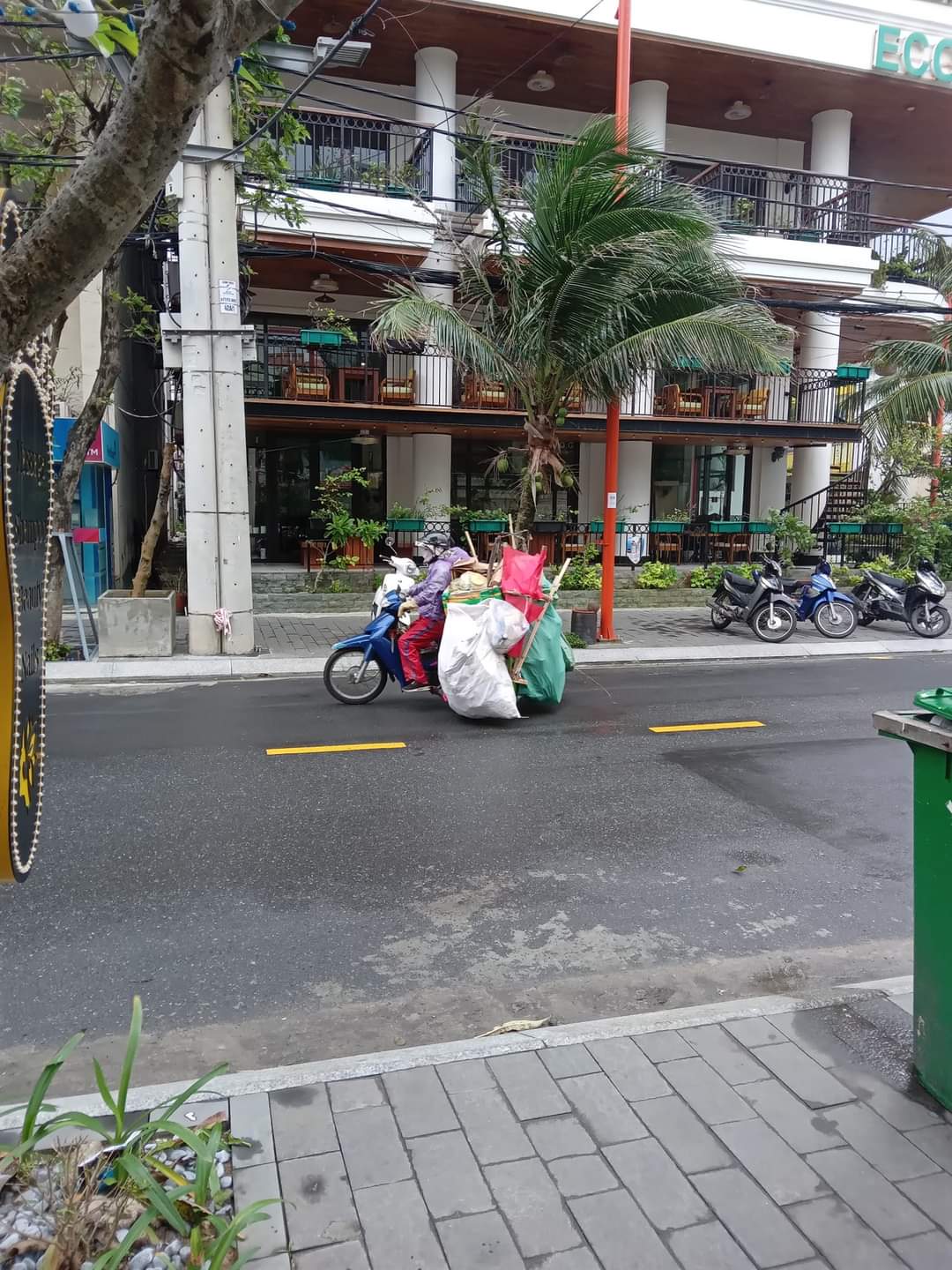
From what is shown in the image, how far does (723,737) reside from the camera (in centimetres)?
819

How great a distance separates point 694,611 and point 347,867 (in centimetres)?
1295

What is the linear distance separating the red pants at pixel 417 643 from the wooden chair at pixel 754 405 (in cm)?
1332

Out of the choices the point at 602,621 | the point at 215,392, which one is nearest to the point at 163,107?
the point at 215,392

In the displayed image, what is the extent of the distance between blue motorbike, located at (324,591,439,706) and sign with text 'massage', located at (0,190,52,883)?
19.8ft

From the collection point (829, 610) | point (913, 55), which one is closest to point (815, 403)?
point (913, 55)

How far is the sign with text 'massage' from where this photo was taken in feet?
7.34

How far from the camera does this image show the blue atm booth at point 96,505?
14.1 meters

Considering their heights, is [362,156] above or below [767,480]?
above

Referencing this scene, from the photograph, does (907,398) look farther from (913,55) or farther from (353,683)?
(353,683)

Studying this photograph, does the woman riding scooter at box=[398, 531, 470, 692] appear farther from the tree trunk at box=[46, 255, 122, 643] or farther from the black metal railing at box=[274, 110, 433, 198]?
the black metal railing at box=[274, 110, 433, 198]

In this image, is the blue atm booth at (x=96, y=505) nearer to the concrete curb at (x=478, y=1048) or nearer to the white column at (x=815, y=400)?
the concrete curb at (x=478, y=1048)

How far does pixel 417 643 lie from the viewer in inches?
338

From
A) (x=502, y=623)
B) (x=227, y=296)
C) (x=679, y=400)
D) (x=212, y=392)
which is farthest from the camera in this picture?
(x=679, y=400)

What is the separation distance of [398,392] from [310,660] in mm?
7686
